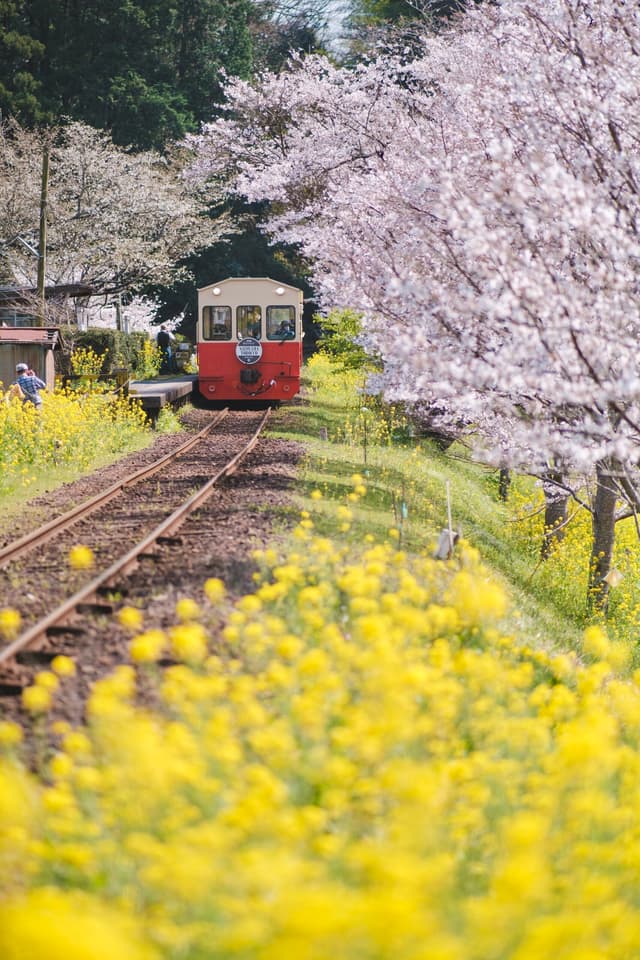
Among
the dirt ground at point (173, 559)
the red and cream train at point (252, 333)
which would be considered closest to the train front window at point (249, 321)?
the red and cream train at point (252, 333)

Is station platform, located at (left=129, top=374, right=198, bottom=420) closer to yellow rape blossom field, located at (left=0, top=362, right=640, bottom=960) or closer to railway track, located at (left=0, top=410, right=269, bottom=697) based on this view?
railway track, located at (left=0, top=410, right=269, bottom=697)

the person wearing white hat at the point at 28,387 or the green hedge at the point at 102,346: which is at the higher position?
the green hedge at the point at 102,346

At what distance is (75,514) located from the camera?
10.2m

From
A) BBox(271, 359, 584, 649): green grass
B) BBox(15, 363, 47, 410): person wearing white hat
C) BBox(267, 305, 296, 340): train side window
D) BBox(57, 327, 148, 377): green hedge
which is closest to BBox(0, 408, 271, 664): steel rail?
BBox(271, 359, 584, 649): green grass

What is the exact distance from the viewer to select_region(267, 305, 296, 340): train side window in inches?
896

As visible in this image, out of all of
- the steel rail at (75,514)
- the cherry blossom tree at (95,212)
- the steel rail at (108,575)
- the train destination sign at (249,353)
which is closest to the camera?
the steel rail at (108,575)

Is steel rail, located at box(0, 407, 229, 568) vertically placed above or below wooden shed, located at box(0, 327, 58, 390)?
below

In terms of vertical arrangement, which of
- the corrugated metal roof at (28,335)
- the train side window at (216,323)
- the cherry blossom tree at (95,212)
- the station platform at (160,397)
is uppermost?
the cherry blossom tree at (95,212)

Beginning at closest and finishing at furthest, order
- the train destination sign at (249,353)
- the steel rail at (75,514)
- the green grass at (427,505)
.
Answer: the steel rail at (75,514), the green grass at (427,505), the train destination sign at (249,353)

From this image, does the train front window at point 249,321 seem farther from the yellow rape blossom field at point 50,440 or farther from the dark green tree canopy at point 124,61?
the dark green tree canopy at point 124,61

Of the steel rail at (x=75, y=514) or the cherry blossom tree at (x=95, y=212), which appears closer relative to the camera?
the steel rail at (x=75, y=514)

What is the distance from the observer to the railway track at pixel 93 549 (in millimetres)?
5617

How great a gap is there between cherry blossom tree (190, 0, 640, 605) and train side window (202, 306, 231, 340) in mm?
8216

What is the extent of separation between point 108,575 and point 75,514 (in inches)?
135
